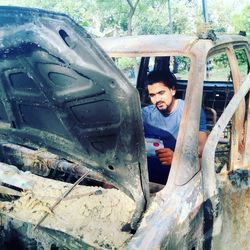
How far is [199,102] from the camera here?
181 centimetres

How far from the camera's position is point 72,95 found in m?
1.48

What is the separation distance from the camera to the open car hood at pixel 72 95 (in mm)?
1271

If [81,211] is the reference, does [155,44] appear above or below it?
above

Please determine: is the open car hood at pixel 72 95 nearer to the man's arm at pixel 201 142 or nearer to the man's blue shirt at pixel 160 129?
the man's arm at pixel 201 142

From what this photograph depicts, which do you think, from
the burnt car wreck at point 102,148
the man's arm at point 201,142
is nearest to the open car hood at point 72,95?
the burnt car wreck at point 102,148

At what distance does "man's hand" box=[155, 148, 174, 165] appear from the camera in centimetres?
229

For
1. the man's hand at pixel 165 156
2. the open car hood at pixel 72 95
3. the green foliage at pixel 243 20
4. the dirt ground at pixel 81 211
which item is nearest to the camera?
the open car hood at pixel 72 95

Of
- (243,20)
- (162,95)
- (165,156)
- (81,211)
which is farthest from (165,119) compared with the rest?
(243,20)

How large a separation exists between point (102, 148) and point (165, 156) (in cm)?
85

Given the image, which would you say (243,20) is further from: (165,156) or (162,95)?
(165,156)

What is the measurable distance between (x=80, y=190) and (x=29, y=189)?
0.35 meters

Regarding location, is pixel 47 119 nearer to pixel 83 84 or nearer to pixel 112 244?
pixel 83 84

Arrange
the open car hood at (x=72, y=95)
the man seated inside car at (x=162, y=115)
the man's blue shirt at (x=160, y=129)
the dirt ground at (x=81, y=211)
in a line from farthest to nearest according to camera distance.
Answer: the man seated inside car at (x=162, y=115) < the man's blue shirt at (x=160, y=129) < the dirt ground at (x=81, y=211) < the open car hood at (x=72, y=95)

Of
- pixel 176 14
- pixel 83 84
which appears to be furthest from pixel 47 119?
pixel 176 14
